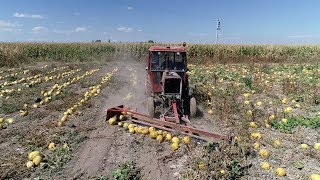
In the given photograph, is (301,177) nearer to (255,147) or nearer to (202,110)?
(255,147)

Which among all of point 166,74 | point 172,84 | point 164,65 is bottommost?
point 172,84

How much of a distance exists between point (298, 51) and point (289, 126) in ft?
90.5

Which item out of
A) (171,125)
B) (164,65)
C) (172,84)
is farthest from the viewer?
(164,65)

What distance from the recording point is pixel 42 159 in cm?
667

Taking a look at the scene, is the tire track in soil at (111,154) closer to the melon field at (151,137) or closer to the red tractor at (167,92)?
the melon field at (151,137)

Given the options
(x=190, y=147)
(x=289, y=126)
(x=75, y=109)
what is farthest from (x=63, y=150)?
(x=289, y=126)

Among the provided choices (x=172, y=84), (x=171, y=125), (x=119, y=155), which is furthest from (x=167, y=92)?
(x=119, y=155)

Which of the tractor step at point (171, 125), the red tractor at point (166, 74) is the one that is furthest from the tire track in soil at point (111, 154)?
the red tractor at point (166, 74)

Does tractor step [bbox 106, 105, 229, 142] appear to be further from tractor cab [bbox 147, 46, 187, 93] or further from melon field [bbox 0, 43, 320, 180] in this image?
tractor cab [bbox 147, 46, 187, 93]

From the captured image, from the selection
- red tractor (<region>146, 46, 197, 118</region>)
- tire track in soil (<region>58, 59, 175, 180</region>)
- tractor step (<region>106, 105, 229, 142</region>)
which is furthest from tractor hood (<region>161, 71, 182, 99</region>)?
tire track in soil (<region>58, 59, 175, 180</region>)

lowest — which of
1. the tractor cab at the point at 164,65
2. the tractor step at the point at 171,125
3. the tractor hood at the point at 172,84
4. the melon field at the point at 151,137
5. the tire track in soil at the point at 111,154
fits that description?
the tire track in soil at the point at 111,154

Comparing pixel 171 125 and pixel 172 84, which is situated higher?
pixel 172 84

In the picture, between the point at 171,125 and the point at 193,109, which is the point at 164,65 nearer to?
the point at 193,109

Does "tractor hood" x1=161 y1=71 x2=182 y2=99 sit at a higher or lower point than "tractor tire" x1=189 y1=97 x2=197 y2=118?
higher
